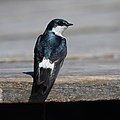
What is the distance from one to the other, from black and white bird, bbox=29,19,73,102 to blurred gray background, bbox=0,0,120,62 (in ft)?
1.62

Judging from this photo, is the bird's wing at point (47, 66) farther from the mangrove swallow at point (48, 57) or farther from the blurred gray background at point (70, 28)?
the blurred gray background at point (70, 28)

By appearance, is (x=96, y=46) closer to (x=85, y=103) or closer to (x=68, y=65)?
(x=68, y=65)

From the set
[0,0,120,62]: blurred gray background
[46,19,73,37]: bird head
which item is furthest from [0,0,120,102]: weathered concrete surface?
[46,19,73,37]: bird head

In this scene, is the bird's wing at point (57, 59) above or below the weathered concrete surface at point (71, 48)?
above

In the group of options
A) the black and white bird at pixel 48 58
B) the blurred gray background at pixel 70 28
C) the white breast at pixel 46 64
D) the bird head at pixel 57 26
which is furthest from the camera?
the blurred gray background at pixel 70 28

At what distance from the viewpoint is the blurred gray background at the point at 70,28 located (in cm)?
327

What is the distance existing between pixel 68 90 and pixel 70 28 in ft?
8.32

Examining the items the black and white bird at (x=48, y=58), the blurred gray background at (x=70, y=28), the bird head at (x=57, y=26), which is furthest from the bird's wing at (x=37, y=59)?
the blurred gray background at (x=70, y=28)

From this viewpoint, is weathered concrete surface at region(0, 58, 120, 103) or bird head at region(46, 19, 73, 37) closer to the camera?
weathered concrete surface at region(0, 58, 120, 103)

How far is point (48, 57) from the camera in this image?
2139mm

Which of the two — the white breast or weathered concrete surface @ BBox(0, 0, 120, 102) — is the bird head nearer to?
weathered concrete surface @ BBox(0, 0, 120, 102)

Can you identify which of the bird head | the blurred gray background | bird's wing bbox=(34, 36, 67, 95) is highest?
the bird head

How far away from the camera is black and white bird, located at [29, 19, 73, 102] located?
1935 millimetres


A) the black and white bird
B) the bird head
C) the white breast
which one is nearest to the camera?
the black and white bird
